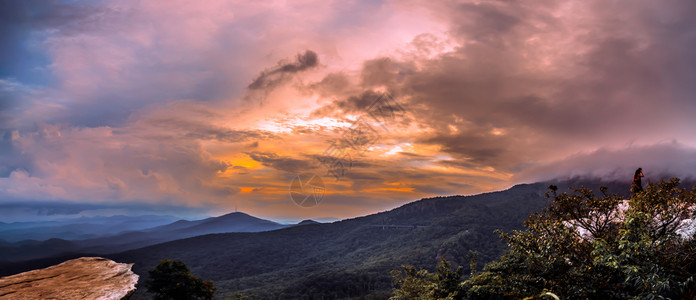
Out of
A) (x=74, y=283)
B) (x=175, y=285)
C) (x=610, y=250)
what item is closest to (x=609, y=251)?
(x=610, y=250)

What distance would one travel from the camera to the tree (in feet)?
44.5

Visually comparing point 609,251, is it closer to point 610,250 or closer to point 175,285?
point 610,250

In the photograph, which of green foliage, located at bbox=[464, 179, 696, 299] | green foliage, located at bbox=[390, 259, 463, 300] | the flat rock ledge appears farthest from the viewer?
green foliage, located at bbox=[390, 259, 463, 300]

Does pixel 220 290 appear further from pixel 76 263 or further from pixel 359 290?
pixel 76 263

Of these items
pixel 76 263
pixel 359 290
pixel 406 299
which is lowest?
pixel 359 290

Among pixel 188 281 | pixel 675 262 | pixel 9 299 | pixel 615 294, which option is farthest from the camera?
pixel 188 281

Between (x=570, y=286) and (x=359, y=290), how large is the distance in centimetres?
17983

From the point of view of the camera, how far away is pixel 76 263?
13.1m

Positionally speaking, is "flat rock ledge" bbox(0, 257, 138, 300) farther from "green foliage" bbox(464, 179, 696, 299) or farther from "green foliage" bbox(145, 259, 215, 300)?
"green foliage" bbox(145, 259, 215, 300)

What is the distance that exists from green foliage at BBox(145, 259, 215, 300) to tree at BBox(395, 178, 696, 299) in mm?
22698

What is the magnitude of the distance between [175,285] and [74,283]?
61.2 ft

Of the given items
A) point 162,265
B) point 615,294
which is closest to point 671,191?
point 615,294

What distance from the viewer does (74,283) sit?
35.1ft

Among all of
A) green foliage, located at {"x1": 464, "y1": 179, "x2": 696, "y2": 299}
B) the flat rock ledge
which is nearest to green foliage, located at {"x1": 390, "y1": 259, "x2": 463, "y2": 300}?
green foliage, located at {"x1": 464, "y1": 179, "x2": 696, "y2": 299}
